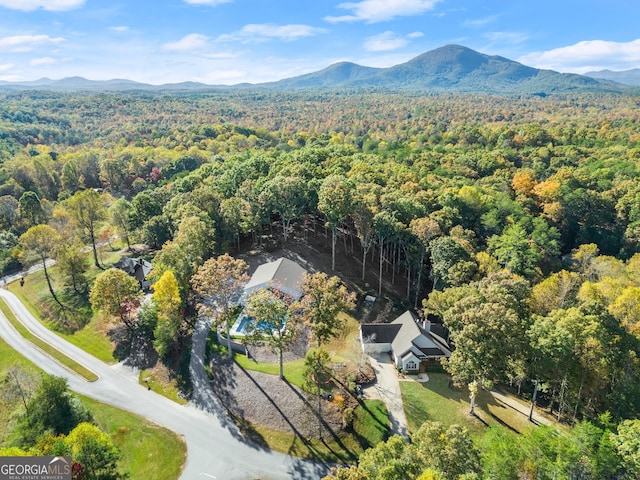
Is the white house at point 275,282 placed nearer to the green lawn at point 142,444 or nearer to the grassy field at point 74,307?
the green lawn at point 142,444

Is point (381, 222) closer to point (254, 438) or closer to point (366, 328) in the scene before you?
point (366, 328)

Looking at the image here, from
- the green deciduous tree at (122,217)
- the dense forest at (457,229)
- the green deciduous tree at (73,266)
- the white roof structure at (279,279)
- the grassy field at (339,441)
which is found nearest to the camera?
the dense forest at (457,229)

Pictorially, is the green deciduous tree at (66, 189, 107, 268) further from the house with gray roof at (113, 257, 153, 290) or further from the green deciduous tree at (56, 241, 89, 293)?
the house with gray roof at (113, 257, 153, 290)

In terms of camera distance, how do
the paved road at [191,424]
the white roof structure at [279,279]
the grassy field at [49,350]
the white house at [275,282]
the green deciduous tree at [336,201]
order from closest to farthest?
1. the paved road at [191,424]
2. the grassy field at [49,350]
3. the white house at [275,282]
4. the white roof structure at [279,279]
5. the green deciduous tree at [336,201]

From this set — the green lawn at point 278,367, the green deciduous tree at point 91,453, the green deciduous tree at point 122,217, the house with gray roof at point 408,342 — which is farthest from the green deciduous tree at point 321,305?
the green deciduous tree at point 122,217

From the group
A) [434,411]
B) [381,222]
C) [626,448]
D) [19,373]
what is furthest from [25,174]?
[626,448]

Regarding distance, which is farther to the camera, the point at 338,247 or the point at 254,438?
the point at 338,247

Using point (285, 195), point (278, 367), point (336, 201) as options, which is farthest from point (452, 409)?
point (285, 195)
